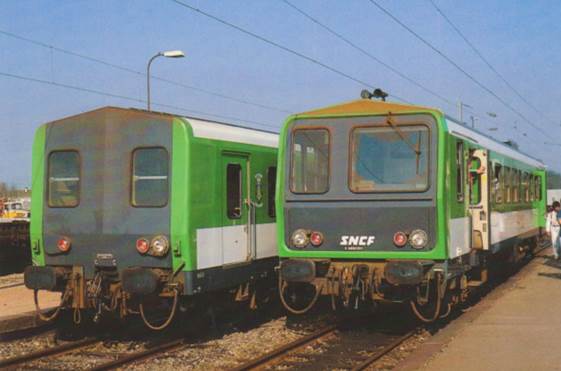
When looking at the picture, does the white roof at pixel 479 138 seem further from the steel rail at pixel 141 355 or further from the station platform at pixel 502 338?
the steel rail at pixel 141 355

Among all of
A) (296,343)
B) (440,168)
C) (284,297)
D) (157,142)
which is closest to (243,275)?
(284,297)

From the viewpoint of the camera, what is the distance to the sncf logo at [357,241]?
1015 centimetres

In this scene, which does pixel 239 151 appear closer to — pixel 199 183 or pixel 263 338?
pixel 199 183

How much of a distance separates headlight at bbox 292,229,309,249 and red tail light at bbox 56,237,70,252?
303cm

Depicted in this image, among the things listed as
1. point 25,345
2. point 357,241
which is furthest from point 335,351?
point 25,345

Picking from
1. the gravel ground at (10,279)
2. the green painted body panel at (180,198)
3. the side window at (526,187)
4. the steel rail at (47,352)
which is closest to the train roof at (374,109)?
the green painted body panel at (180,198)

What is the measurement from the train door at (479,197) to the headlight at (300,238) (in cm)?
290

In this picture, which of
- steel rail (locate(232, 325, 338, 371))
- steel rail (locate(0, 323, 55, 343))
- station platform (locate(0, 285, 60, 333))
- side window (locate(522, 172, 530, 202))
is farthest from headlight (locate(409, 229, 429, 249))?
side window (locate(522, 172, 530, 202))

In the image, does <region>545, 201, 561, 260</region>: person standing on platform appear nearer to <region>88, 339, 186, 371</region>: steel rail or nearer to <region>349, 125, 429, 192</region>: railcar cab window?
<region>349, 125, 429, 192</region>: railcar cab window

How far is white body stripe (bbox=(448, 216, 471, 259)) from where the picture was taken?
1010 cm

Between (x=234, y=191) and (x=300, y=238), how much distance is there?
1.33 m

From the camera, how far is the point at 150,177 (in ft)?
33.5

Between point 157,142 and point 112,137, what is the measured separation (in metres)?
0.73

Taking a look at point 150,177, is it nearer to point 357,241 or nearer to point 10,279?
point 357,241
